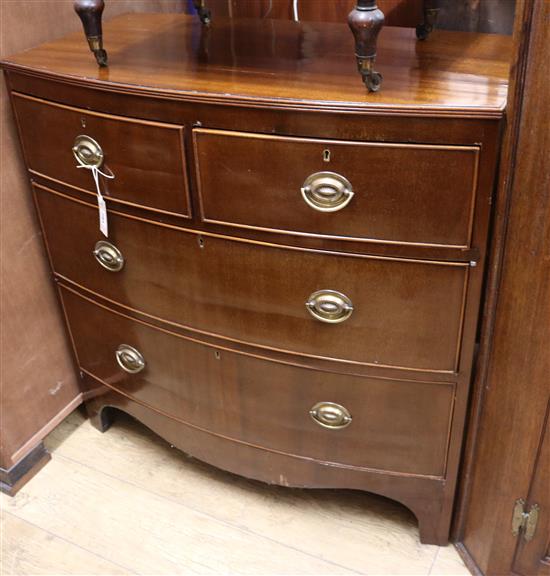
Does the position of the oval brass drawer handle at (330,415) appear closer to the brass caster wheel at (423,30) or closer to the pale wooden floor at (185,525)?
the pale wooden floor at (185,525)

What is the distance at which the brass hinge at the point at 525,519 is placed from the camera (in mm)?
1155

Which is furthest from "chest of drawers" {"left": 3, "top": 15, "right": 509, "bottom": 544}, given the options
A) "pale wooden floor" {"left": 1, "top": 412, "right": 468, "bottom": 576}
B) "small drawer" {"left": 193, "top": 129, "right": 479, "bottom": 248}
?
"pale wooden floor" {"left": 1, "top": 412, "right": 468, "bottom": 576}

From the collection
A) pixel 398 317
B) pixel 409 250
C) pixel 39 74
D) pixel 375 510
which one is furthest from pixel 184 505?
pixel 39 74

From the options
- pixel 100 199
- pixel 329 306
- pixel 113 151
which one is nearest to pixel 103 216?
pixel 100 199

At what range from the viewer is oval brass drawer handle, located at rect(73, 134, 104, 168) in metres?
1.18

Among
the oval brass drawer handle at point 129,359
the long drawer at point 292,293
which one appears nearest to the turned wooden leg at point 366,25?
the long drawer at point 292,293

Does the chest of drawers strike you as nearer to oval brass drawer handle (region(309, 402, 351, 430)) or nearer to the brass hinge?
oval brass drawer handle (region(309, 402, 351, 430))

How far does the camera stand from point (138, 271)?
127cm

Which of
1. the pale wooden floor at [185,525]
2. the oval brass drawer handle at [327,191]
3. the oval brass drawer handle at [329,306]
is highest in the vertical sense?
the oval brass drawer handle at [327,191]

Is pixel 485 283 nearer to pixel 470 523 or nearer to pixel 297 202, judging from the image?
pixel 297 202

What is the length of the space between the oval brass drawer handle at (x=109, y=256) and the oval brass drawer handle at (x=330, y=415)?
1.49 feet

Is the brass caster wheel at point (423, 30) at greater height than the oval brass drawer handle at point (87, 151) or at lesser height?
greater

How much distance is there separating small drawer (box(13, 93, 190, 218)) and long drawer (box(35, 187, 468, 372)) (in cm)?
5

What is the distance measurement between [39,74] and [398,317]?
0.74m
